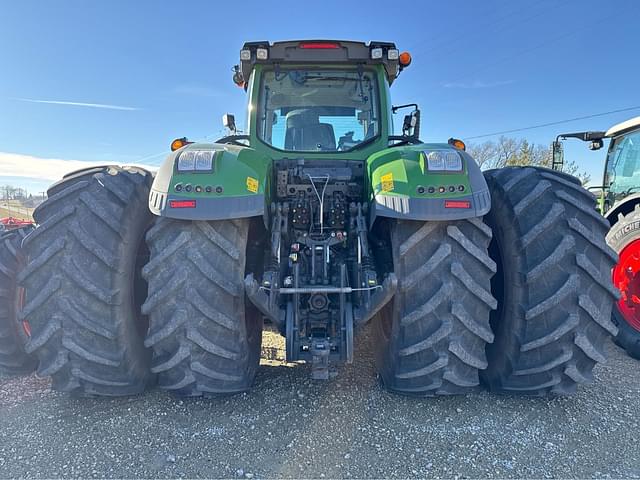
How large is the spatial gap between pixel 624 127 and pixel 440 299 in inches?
188

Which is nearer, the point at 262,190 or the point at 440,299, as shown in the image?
the point at 440,299

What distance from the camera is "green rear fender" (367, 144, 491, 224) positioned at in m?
2.14

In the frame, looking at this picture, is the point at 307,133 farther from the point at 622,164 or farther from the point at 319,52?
the point at 622,164

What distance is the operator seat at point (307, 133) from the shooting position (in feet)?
10.6

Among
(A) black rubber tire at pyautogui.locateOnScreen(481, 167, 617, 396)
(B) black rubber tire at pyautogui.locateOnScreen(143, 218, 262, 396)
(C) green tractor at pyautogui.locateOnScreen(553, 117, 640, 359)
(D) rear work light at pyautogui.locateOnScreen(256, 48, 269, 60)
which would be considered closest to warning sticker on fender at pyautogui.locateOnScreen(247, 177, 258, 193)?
(B) black rubber tire at pyautogui.locateOnScreen(143, 218, 262, 396)

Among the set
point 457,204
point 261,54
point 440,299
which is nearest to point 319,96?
point 261,54

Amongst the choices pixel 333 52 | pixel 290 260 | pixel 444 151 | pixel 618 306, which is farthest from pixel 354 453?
pixel 618 306

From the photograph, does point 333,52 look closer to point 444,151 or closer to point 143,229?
point 444,151

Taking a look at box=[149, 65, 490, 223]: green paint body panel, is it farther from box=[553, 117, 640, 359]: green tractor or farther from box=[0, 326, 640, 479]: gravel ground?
box=[553, 117, 640, 359]: green tractor

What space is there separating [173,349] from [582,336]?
7.80 feet

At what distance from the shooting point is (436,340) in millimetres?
2191

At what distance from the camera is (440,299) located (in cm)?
217

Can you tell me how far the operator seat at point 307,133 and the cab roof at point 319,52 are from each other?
1.38 ft

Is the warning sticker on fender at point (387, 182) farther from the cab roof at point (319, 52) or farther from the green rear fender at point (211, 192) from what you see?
the cab roof at point (319, 52)
